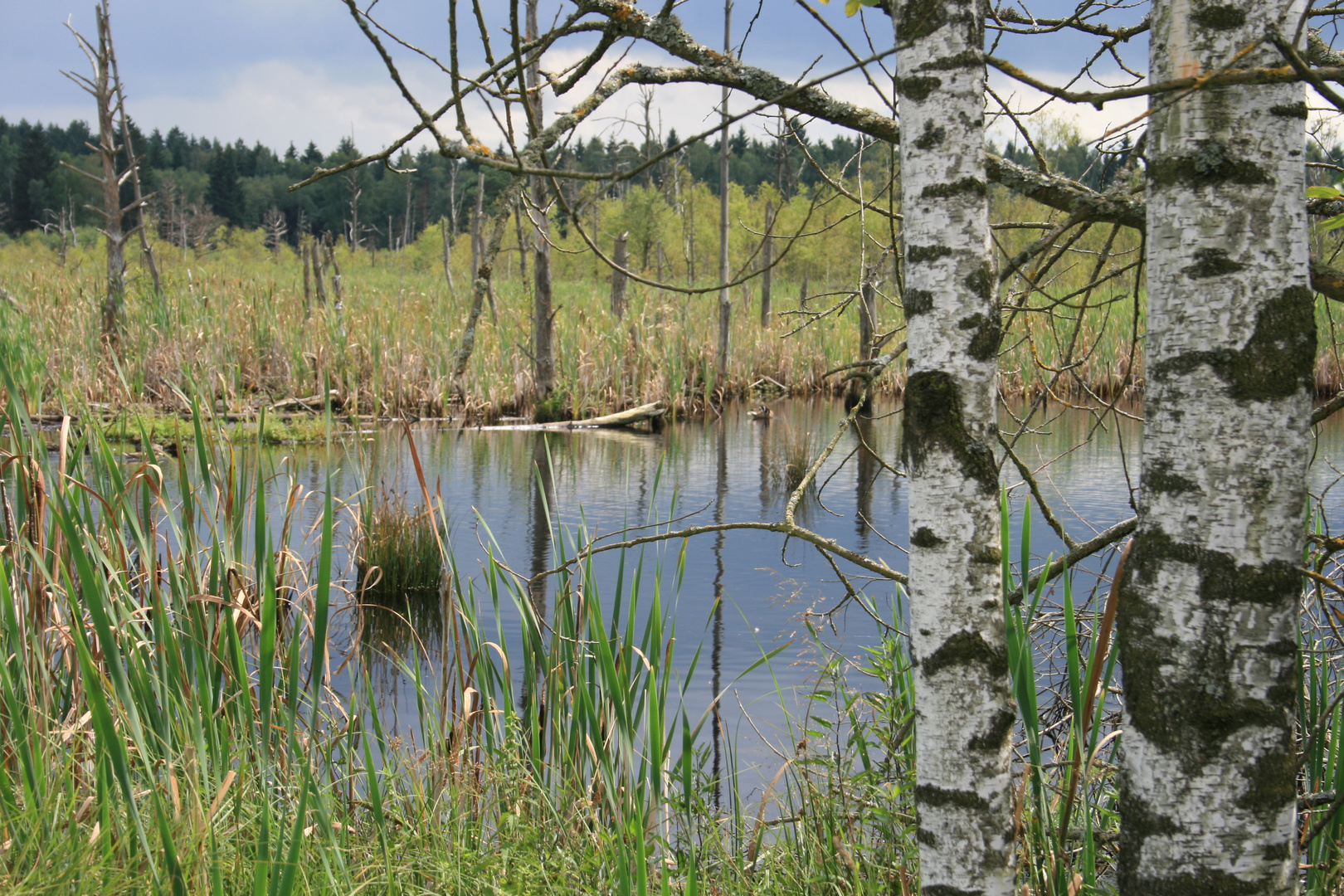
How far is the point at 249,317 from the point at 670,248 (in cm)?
2659

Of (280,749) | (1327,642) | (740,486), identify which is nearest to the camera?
(280,749)

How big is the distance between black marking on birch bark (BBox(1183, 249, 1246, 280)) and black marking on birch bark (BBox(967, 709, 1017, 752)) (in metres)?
0.61

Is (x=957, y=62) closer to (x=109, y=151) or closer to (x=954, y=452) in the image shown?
(x=954, y=452)

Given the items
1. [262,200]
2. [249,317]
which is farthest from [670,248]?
[262,200]

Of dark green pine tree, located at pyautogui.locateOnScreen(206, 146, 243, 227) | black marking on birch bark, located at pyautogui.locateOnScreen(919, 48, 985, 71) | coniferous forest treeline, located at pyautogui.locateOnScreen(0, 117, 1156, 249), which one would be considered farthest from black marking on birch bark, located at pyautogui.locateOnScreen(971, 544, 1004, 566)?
dark green pine tree, located at pyautogui.locateOnScreen(206, 146, 243, 227)

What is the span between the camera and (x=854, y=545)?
5.89m

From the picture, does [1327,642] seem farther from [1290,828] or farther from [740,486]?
[740,486]

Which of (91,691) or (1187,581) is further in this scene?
(91,691)

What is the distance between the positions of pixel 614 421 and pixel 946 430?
9.52m

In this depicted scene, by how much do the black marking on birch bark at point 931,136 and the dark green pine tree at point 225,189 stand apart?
78.9 metres

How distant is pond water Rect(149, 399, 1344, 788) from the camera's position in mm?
3410

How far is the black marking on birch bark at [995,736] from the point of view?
1208 millimetres

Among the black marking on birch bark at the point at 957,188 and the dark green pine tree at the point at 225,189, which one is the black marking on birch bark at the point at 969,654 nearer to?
the black marking on birch bark at the point at 957,188

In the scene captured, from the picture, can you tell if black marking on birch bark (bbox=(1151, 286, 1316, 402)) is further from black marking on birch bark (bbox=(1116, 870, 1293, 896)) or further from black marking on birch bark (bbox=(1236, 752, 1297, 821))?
black marking on birch bark (bbox=(1116, 870, 1293, 896))
